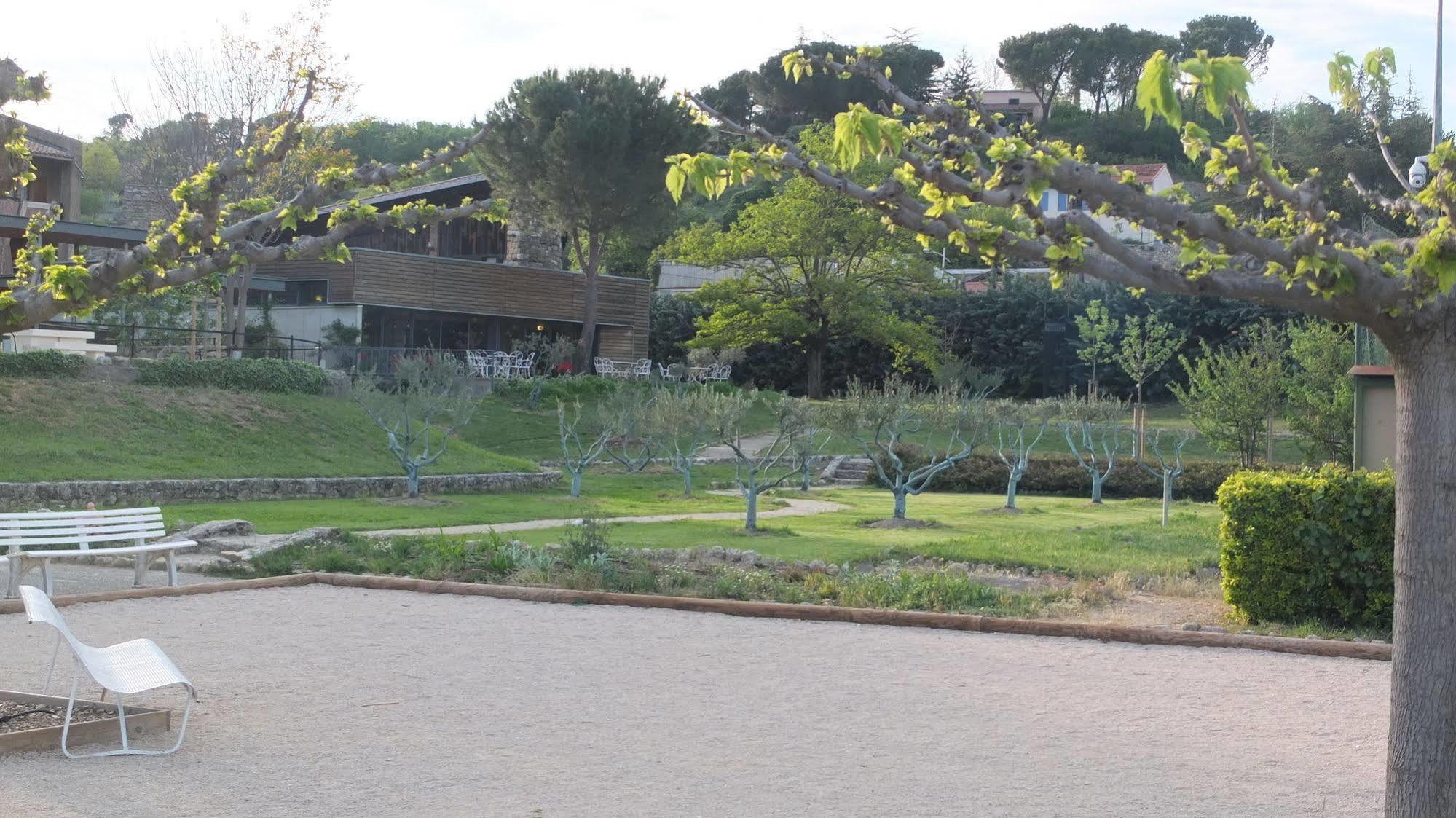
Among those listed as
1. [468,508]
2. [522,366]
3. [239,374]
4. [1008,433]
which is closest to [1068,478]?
[1008,433]

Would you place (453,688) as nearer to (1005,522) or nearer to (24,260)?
(24,260)

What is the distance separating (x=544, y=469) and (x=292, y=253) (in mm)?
21580

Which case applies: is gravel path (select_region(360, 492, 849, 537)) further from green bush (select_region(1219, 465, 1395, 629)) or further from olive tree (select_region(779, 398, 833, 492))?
green bush (select_region(1219, 465, 1395, 629))

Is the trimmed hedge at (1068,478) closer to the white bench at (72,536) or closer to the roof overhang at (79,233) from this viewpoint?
the roof overhang at (79,233)

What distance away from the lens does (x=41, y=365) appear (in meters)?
25.3

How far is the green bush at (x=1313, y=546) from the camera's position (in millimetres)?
10703

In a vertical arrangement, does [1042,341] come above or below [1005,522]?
above

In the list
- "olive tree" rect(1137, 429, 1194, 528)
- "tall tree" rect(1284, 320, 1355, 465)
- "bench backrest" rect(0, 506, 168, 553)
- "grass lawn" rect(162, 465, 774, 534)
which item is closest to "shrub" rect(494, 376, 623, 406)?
"grass lawn" rect(162, 465, 774, 534)

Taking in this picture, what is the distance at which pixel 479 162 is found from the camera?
47.6 metres

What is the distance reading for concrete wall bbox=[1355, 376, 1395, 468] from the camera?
44.2 ft

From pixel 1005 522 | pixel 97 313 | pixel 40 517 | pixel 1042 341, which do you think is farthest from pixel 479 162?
pixel 40 517

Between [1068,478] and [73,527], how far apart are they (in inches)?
922

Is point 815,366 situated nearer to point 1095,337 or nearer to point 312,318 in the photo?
point 1095,337

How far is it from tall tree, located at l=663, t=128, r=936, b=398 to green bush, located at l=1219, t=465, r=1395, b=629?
3446 cm
